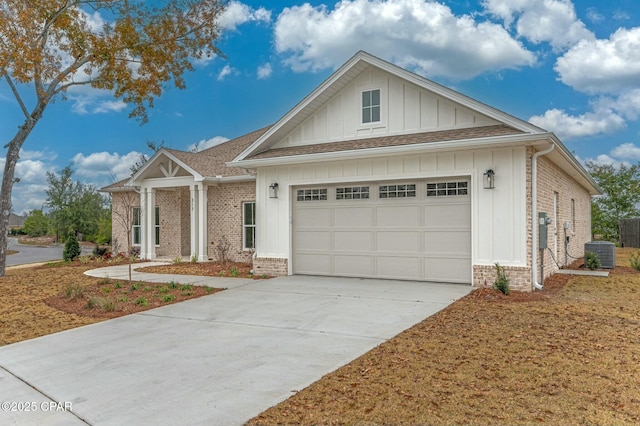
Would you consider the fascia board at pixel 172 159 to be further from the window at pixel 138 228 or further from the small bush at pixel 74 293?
the small bush at pixel 74 293

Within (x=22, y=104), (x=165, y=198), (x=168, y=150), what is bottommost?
(x=165, y=198)

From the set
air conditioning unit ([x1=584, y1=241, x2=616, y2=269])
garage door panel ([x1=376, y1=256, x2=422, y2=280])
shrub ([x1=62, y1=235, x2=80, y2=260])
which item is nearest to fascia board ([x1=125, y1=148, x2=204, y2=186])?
shrub ([x1=62, y1=235, x2=80, y2=260])

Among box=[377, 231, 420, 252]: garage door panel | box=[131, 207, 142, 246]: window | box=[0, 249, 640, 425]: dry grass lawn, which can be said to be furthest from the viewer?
box=[131, 207, 142, 246]: window

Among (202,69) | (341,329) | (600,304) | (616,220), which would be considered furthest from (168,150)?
(616,220)

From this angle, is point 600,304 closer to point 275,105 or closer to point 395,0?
point 395,0

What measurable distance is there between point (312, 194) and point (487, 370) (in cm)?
803

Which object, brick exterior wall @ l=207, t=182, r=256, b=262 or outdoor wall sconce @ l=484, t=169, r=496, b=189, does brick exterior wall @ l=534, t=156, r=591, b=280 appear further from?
brick exterior wall @ l=207, t=182, r=256, b=262

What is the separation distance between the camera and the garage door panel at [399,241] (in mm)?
10695

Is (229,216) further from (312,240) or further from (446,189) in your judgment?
(446,189)

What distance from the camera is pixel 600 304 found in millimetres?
8414

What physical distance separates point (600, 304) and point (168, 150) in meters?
14.9

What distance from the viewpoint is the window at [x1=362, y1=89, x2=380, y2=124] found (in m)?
11.7

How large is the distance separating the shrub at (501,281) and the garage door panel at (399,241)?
1.91m

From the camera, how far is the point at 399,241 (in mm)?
10914
